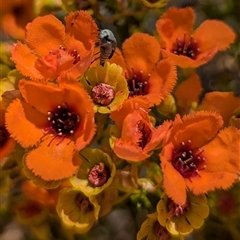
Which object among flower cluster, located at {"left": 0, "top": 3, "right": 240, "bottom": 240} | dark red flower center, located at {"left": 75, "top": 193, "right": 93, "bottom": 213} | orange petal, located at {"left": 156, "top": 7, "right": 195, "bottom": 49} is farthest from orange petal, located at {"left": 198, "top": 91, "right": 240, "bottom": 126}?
dark red flower center, located at {"left": 75, "top": 193, "right": 93, "bottom": 213}

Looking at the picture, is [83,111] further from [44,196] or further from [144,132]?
[44,196]

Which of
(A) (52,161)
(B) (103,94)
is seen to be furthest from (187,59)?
(A) (52,161)

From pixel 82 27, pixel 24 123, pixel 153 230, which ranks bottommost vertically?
pixel 153 230

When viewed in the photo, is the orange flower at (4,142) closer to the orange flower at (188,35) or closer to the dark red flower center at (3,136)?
the dark red flower center at (3,136)

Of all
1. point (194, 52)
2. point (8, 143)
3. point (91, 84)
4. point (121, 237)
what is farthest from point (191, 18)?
point (121, 237)

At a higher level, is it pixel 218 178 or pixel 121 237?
pixel 218 178

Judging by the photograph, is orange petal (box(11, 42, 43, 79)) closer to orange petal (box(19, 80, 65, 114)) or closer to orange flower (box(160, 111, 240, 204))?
orange petal (box(19, 80, 65, 114))

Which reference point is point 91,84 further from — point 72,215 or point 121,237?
point 121,237
